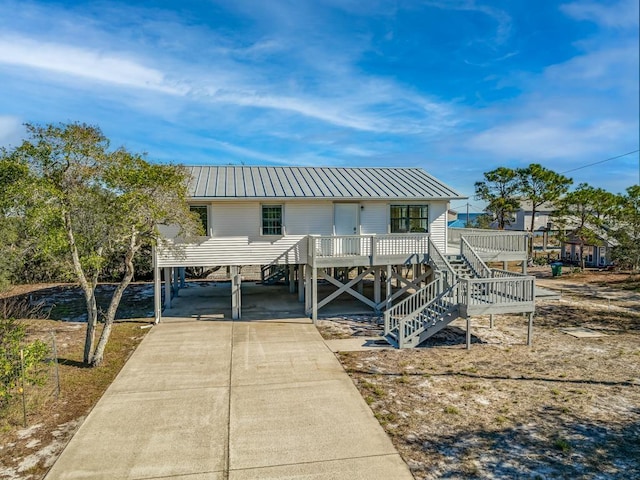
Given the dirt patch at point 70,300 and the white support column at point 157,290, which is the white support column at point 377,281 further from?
the dirt patch at point 70,300

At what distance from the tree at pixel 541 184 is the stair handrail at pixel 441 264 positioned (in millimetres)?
21326

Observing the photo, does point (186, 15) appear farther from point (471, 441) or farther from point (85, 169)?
point (471, 441)

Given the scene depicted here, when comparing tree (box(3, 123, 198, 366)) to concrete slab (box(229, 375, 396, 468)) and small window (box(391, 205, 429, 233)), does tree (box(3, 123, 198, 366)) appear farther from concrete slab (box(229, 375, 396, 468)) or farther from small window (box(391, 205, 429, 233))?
small window (box(391, 205, 429, 233))

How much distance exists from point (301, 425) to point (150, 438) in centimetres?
257

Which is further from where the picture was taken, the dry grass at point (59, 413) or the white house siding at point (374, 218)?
the white house siding at point (374, 218)

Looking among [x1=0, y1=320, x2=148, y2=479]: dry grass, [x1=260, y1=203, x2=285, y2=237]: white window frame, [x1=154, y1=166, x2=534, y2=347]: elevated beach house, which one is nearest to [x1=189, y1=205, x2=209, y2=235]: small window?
[x1=154, y1=166, x2=534, y2=347]: elevated beach house

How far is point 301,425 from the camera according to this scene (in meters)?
7.49

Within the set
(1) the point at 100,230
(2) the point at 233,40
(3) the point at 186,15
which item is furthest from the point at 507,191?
(1) the point at 100,230

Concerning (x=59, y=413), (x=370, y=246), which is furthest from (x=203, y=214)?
(x=59, y=413)

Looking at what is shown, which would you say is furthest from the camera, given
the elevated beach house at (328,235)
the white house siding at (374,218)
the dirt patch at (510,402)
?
the white house siding at (374,218)

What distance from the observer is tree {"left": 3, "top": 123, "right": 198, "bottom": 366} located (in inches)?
→ 366

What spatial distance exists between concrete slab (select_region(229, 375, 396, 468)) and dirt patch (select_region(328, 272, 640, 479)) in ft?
1.35

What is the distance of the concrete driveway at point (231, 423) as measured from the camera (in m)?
6.15

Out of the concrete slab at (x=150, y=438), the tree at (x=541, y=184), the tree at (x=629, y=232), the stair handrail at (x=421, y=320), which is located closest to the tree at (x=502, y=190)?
the tree at (x=541, y=184)
